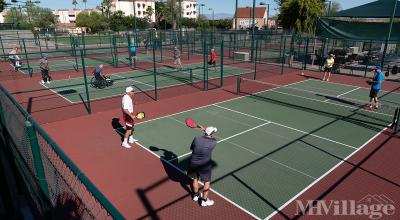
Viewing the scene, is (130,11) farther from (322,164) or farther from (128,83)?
(322,164)

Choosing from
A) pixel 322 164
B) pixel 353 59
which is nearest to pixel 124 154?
pixel 322 164

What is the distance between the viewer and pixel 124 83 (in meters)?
18.6

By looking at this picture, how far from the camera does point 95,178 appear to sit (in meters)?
7.76

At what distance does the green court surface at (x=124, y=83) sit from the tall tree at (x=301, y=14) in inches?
327

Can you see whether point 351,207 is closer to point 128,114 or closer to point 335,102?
point 128,114

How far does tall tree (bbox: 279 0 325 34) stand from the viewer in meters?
27.4

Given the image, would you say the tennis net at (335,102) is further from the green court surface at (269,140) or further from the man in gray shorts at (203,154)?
the man in gray shorts at (203,154)

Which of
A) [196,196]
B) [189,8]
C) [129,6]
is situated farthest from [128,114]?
[189,8]

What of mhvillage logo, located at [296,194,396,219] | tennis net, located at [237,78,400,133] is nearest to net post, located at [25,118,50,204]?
mhvillage logo, located at [296,194,396,219]

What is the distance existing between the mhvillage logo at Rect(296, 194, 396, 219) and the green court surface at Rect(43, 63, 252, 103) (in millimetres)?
10186

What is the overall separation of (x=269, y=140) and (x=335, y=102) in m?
6.58

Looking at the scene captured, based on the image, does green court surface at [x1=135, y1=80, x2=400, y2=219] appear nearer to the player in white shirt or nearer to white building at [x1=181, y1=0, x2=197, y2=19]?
the player in white shirt

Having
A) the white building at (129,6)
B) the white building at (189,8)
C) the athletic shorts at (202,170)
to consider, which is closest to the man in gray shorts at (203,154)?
the athletic shorts at (202,170)

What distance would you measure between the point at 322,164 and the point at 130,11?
14297cm
